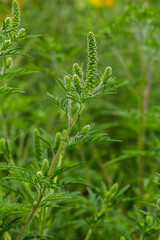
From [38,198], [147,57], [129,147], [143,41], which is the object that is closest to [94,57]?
[38,198]

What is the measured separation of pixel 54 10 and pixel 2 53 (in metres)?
3.05

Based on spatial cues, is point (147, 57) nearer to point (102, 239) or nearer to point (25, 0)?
point (102, 239)

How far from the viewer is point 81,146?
5.86ft

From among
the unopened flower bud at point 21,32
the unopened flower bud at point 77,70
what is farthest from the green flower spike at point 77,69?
the unopened flower bud at point 21,32

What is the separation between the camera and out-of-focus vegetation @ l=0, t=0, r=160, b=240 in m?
0.74

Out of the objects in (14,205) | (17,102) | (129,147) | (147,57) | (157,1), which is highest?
(157,1)

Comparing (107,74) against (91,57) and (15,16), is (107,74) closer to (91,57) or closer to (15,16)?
(91,57)

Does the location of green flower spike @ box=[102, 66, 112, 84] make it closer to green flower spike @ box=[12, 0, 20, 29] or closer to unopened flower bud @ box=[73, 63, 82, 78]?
unopened flower bud @ box=[73, 63, 82, 78]

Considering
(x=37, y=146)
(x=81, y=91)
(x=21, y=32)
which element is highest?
(x=21, y=32)

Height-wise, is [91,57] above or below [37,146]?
above

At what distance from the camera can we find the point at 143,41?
1.68m

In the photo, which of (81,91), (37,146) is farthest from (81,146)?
(81,91)

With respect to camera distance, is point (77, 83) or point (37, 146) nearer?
point (77, 83)

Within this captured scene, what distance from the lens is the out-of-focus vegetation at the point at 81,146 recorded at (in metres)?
0.74
